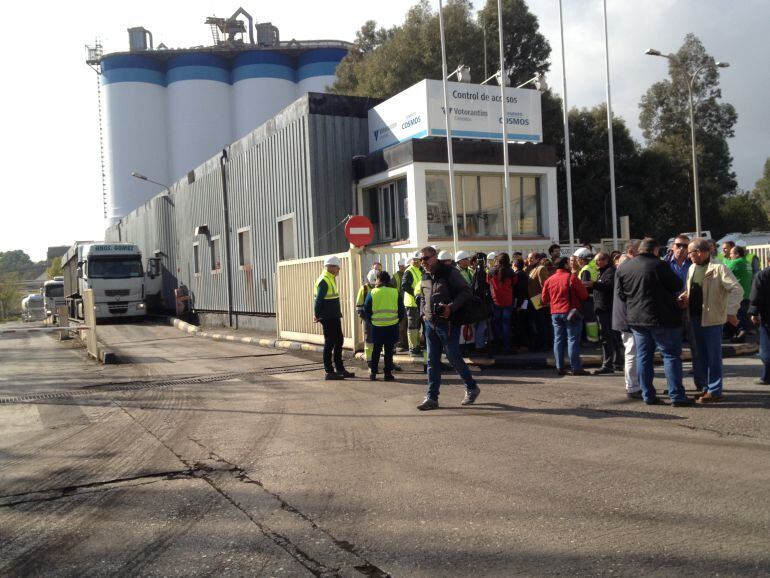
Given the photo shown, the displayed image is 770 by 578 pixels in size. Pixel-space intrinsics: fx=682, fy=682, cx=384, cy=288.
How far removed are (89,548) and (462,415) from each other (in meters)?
4.46

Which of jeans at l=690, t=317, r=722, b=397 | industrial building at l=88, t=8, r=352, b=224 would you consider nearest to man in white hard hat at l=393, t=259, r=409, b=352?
→ jeans at l=690, t=317, r=722, b=397

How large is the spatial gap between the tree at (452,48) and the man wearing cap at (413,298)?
28.0 metres

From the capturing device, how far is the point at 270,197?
858 inches

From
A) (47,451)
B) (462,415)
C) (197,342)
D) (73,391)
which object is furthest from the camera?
(197,342)

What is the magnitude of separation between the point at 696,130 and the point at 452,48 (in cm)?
1745

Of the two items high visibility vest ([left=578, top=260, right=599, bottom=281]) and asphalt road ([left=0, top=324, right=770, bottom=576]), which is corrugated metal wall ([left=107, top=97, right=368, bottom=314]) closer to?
high visibility vest ([left=578, top=260, right=599, bottom=281])

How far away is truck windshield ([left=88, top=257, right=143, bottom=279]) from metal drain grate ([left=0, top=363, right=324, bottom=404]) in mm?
20464

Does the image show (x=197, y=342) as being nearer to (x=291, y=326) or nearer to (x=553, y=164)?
(x=291, y=326)

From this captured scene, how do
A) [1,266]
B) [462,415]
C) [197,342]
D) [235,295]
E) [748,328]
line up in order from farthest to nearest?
[1,266], [235,295], [197,342], [748,328], [462,415]

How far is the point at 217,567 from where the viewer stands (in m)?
3.90

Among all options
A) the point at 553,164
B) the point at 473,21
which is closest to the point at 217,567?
the point at 553,164

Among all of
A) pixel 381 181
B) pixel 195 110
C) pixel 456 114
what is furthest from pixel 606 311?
pixel 195 110

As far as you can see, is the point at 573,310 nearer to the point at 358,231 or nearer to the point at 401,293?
the point at 401,293

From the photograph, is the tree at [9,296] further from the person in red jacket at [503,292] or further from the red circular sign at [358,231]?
the person in red jacket at [503,292]
